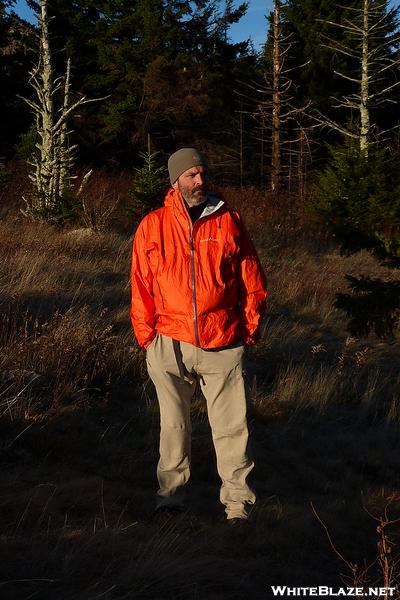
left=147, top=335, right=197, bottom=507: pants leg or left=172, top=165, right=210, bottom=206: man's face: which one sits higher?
left=172, top=165, right=210, bottom=206: man's face

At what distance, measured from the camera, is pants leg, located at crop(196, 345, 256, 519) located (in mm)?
3164

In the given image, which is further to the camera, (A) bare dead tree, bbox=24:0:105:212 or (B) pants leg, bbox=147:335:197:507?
(A) bare dead tree, bbox=24:0:105:212

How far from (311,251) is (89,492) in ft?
30.8

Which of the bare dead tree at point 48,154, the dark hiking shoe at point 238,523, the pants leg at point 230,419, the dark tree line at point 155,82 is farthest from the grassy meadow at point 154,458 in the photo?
the dark tree line at point 155,82

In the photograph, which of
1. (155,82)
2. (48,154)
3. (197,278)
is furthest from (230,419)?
(155,82)

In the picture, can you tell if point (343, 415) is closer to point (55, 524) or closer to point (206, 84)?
point (55, 524)

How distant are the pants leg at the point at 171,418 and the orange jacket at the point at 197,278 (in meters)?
0.12

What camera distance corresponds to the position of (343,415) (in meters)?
5.36

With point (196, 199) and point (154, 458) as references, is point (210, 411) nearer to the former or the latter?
point (154, 458)

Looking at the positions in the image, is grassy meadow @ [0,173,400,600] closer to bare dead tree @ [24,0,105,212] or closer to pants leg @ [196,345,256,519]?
pants leg @ [196,345,256,519]

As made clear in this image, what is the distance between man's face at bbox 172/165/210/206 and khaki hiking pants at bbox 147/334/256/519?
2.67ft

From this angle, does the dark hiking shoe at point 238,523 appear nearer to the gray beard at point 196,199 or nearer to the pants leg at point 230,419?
the pants leg at point 230,419

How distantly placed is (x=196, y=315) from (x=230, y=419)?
649 millimetres

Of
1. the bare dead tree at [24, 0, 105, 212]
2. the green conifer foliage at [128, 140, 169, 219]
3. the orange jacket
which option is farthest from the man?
the green conifer foliage at [128, 140, 169, 219]
